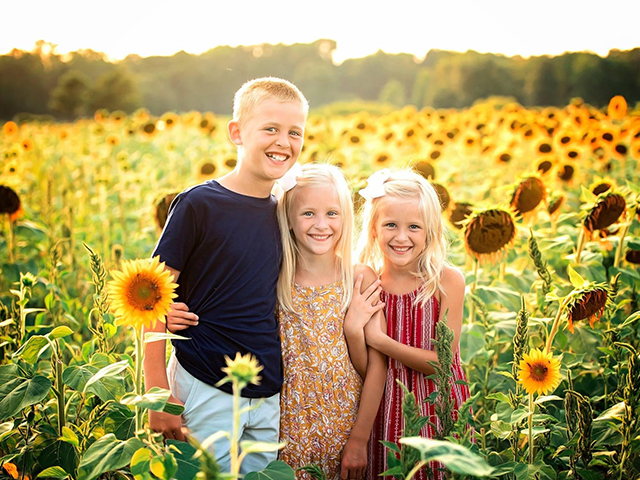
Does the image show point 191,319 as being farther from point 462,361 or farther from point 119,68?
point 119,68

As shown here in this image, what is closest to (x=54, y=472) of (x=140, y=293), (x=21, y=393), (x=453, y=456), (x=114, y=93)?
(x=21, y=393)

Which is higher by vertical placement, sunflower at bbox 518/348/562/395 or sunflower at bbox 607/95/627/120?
sunflower at bbox 607/95/627/120

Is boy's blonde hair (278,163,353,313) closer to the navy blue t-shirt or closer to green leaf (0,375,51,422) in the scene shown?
the navy blue t-shirt

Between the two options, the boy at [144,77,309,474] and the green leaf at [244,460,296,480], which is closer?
the green leaf at [244,460,296,480]

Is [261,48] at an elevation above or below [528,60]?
above

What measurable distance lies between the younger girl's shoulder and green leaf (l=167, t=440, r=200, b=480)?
1148mm

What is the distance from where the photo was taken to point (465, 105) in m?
13.2

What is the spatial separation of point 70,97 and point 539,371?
1988 centimetres

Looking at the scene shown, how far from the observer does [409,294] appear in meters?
2.19

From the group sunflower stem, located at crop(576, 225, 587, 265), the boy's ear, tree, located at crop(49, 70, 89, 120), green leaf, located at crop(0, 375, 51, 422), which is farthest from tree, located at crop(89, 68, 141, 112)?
green leaf, located at crop(0, 375, 51, 422)

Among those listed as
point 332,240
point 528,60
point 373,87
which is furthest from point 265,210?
point 373,87

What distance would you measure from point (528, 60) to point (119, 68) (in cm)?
1580

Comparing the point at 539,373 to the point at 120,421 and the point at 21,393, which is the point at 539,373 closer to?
the point at 120,421

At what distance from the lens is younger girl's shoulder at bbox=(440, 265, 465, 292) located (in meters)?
2.17
